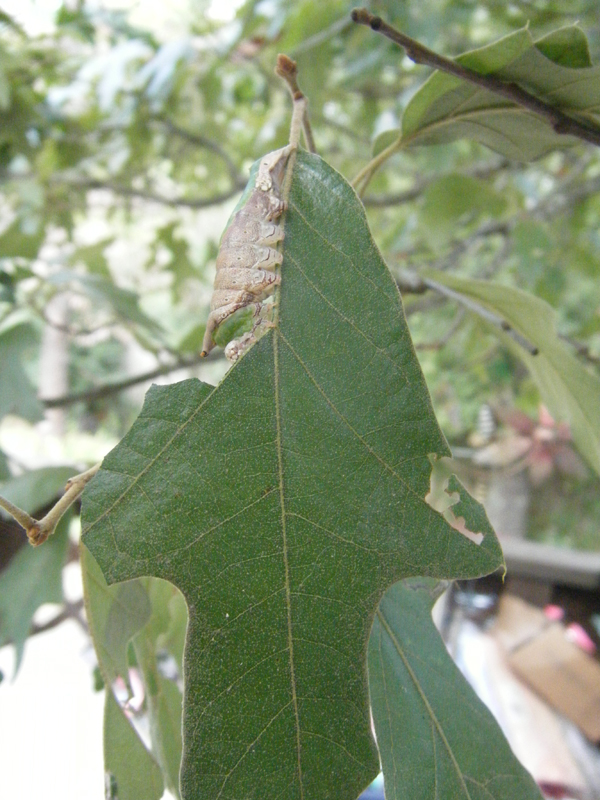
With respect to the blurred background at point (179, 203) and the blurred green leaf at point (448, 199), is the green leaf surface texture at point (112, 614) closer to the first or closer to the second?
the blurred background at point (179, 203)

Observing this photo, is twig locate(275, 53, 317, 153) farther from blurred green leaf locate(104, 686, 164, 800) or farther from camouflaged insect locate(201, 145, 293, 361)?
blurred green leaf locate(104, 686, 164, 800)

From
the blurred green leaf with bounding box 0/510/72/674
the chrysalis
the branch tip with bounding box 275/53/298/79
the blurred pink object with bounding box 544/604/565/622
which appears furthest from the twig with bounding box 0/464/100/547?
the blurred pink object with bounding box 544/604/565/622

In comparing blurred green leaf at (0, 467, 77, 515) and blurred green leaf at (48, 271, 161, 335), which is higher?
blurred green leaf at (48, 271, 161, 335)

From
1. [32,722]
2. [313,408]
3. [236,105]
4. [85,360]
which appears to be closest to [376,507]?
[313,408]

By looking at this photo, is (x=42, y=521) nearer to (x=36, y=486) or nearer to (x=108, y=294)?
(x=36, y=486)

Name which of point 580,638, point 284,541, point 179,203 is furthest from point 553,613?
point 284,541

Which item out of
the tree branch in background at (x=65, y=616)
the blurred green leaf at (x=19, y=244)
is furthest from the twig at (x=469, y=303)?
the tree branch in background at (x=65, y=616)
